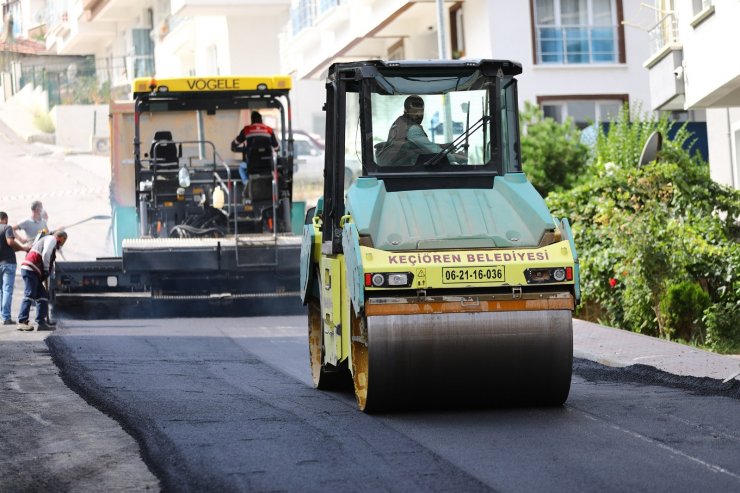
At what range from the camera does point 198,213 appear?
67.4ft

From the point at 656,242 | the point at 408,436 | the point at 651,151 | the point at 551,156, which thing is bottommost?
the point at 408,436

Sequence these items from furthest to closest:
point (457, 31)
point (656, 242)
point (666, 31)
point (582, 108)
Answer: point (457, 31) < point (582, 108) < point (666, 31) < point (656, 242)

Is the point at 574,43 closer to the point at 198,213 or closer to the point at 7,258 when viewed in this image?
the point at 198,213

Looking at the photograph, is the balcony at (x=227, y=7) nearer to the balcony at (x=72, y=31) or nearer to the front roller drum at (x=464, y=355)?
the balcony at (x=72, y=31)

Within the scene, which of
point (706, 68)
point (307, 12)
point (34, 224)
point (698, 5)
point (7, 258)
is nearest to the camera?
point (706, 68)

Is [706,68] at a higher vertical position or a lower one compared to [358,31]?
lower

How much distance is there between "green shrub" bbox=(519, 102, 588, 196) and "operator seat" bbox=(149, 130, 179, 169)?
7.82m

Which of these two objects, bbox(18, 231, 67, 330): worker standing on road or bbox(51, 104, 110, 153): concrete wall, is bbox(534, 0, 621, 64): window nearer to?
bbox(18, 231, 67, 330): worker standing on road

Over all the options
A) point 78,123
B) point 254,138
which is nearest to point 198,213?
point 254,138

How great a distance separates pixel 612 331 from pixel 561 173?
33.1 feet

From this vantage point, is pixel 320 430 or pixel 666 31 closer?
pixel 320 430

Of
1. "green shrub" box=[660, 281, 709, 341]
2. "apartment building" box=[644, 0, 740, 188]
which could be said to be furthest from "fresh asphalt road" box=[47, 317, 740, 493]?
"apartment building" box=[644, 0, 740, 188]

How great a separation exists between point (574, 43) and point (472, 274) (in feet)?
80.8

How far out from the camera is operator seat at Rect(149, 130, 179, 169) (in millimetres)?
20375
